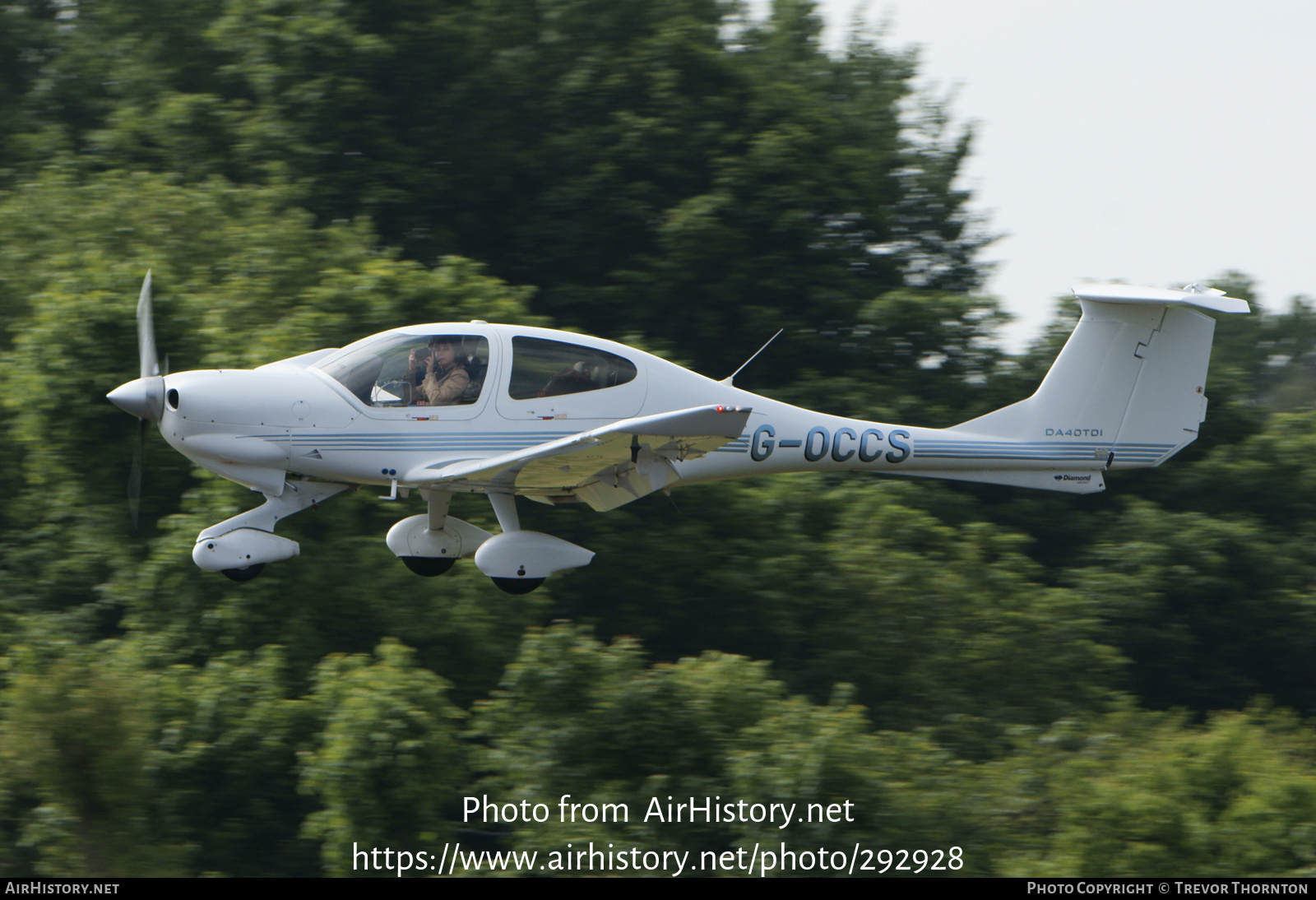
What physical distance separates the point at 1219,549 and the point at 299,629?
1161 cm

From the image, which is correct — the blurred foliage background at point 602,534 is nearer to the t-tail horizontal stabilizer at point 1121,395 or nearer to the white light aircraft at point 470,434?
the white light aircraft at point 470,434

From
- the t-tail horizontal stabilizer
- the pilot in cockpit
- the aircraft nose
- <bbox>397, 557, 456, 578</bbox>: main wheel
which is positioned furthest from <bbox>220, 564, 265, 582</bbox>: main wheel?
the t-tail horizontal stabilizer

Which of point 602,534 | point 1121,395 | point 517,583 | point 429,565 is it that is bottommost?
point 602,534

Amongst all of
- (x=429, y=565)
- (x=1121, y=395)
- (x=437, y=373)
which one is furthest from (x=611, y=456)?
(x=1121, y=395)

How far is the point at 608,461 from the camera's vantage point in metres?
9.84

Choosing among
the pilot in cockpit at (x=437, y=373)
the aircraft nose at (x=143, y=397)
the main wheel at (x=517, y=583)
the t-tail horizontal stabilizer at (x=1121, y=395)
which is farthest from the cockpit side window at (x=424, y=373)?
the t-tail horizontal stabilizer at (x=1121, y=395)

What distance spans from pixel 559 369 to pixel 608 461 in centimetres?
109

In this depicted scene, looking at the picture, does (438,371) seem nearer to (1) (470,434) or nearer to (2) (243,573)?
(1) (470,434)

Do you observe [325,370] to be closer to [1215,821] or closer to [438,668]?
[438,668]

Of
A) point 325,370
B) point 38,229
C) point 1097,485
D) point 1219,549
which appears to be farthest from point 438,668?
point 1219,549

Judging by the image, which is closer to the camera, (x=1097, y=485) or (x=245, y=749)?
(x=1097, y=485)

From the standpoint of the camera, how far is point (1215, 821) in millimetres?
11609

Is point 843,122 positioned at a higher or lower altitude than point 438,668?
higher

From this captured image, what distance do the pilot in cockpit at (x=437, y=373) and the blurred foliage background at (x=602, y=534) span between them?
2863mm
